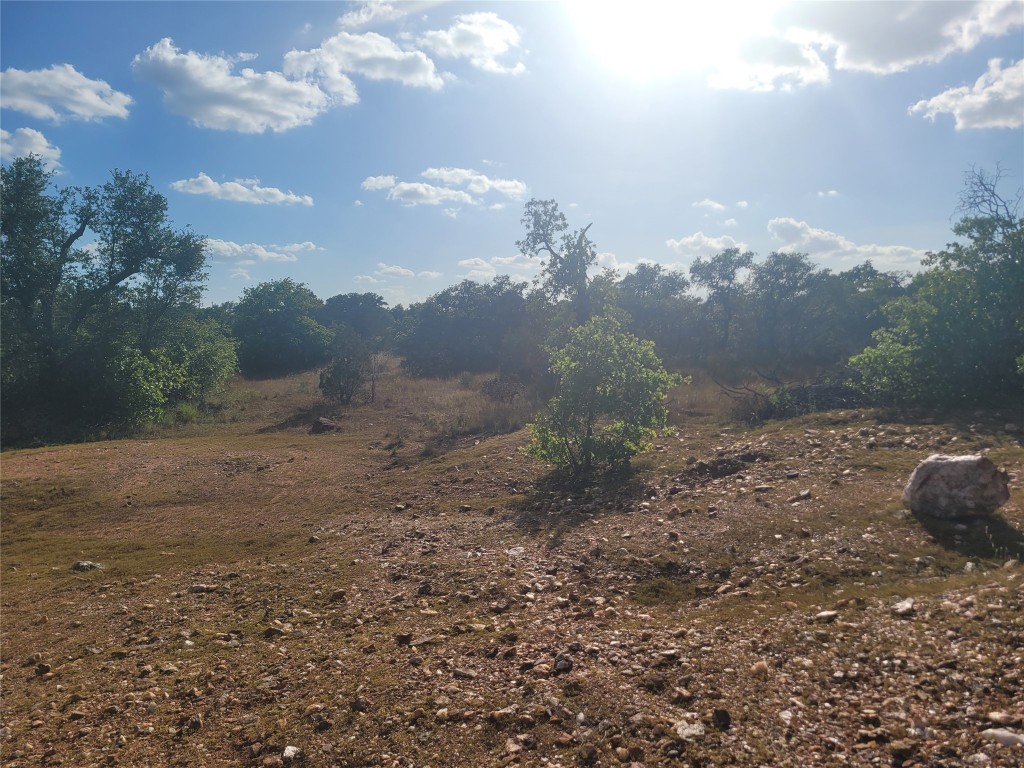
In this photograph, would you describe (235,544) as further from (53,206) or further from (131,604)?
(53,206)

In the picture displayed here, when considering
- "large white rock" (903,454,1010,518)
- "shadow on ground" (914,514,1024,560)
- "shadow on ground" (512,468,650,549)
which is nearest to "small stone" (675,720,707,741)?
"shadow on ground" (914,514,1024,560)

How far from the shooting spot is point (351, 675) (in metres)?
4.29

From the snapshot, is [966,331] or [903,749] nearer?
[903,749]

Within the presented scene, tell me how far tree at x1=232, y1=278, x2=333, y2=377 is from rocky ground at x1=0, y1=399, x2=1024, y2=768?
2936cm

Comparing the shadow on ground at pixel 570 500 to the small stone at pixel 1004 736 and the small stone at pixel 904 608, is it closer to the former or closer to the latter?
the small stone at pixel 904 608

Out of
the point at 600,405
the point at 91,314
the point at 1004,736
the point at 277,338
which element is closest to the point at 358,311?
the point at 277,338

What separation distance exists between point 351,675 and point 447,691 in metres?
0.84

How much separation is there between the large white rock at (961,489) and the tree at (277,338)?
3530cm

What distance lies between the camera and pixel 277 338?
39781mm

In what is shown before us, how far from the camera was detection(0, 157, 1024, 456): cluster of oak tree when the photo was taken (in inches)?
458

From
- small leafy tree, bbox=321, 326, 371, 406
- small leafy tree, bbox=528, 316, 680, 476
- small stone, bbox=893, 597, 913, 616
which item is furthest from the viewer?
small leafy tree, bbox=321, 326, 371, 406

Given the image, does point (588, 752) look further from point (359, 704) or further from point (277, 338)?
point (277, 338)

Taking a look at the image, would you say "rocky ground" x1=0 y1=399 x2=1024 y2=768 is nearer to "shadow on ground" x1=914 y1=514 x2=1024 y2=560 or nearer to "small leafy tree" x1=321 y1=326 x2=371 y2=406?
"shadow on ground" x1=914 y1=514 x2=1024 y2=560

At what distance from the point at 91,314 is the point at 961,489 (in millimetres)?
24998
